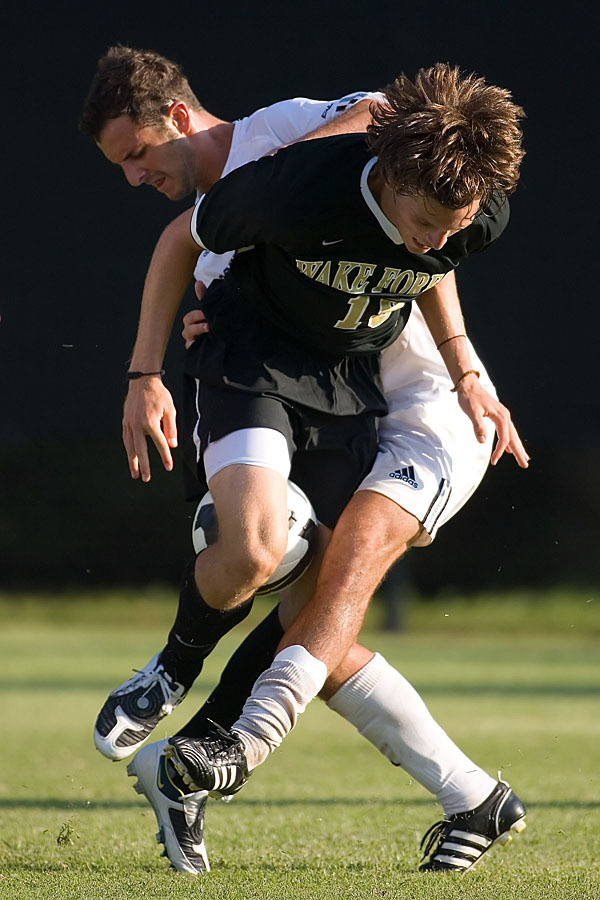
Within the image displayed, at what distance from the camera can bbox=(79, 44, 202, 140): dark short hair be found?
2949mm

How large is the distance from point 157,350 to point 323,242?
43cm

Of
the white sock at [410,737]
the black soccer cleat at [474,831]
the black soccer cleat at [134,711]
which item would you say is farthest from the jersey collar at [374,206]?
the black soccer cleat at [474,831]

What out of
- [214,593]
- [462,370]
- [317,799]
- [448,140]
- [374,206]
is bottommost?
[317,799]

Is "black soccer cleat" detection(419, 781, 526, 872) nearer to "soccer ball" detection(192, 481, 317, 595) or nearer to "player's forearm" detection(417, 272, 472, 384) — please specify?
"soccer ball" detection(192, 481, 317, 595)

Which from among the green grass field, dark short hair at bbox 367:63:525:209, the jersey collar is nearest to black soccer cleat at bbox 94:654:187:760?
the green grass field

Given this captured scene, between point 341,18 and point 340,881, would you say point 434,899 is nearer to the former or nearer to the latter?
point 340,881

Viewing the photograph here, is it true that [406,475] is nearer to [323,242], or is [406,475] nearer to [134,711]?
[323,242]

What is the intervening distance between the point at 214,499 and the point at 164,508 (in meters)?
8.57

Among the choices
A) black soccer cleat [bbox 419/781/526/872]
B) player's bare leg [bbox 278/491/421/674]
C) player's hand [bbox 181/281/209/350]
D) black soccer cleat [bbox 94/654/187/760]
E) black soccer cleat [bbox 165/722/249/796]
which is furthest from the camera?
player's hand [bbox 181/281/209/350]

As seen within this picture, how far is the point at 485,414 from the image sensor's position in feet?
8.63

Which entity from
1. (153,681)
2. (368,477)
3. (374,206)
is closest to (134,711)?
(153,681)

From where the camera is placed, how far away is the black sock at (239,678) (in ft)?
8.89

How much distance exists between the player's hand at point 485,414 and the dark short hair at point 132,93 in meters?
1.01

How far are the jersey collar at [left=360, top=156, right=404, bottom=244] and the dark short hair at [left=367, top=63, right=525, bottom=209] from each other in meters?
0.05
